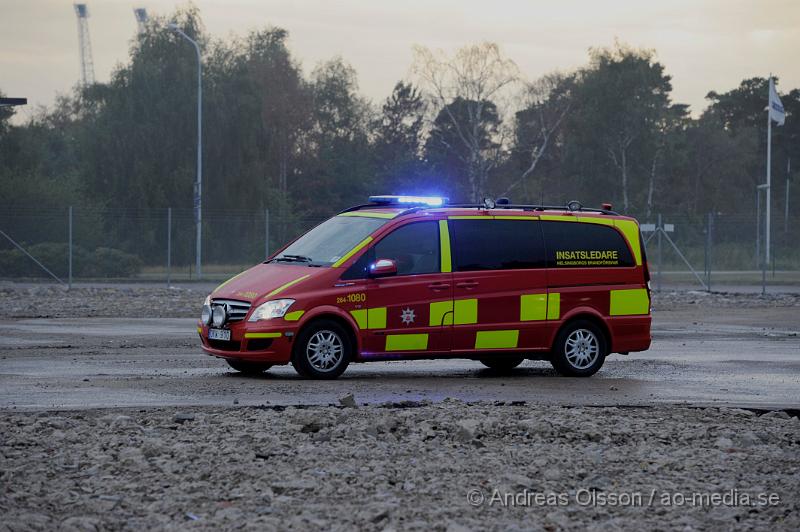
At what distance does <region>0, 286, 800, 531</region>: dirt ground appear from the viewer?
6.88m

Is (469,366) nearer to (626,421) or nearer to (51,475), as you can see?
(626,421)

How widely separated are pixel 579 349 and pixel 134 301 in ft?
55.5

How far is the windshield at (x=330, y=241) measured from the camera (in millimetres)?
13945

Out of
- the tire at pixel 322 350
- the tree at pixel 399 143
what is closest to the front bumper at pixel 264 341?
the tire at pixel 322 350

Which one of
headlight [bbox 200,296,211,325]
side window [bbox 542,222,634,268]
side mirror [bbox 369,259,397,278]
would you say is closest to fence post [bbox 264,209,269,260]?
side window [bbox 542,222,634,268]

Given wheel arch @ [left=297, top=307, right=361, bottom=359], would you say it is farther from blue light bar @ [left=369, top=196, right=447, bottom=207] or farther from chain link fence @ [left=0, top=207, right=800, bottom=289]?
chain link fence @ [left=0, top=207, right=800, bottom=289]

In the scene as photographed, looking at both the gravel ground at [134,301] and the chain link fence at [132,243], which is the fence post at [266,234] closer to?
the chain link fence at [132,243]

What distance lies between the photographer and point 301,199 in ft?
230

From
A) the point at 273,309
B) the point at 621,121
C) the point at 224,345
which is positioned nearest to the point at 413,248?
the point at 273,309

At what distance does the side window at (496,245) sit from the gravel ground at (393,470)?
3.96m

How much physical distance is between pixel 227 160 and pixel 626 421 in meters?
44.7

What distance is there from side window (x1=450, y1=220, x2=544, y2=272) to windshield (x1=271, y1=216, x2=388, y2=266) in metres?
0.90

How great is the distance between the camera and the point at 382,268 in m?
13.7

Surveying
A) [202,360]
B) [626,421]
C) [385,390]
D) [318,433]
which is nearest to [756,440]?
[626,421]
